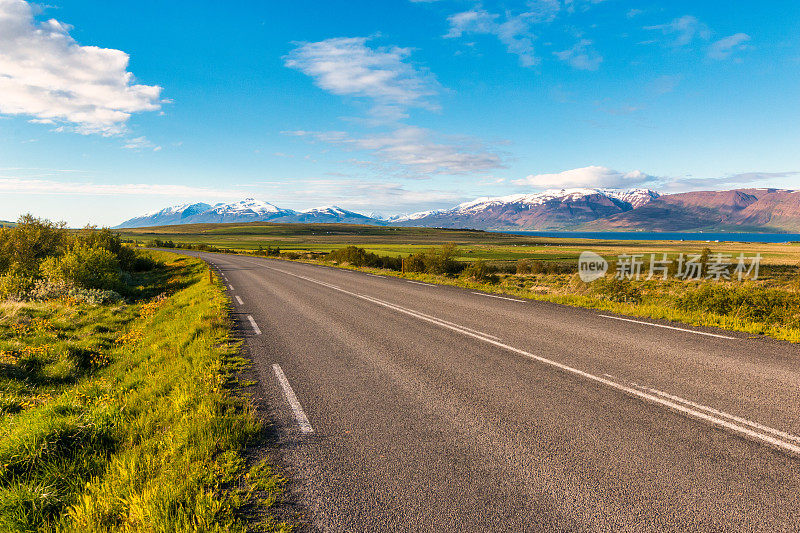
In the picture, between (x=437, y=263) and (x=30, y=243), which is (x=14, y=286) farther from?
(x=437, y=263)

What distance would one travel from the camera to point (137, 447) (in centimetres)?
399

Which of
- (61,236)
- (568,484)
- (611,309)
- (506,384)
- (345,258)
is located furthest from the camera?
(345,258)

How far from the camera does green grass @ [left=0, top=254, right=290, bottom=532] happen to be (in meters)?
2.99

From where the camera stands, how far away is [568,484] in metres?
3.21

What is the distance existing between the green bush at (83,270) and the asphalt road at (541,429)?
18.4 metres

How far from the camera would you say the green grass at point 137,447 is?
118 inches

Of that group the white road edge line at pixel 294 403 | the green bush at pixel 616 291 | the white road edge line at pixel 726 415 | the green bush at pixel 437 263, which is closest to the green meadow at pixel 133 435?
the white road edge line at pixel 294 403

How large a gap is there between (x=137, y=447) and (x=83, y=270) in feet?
73.0

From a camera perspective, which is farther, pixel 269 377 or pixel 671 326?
pixel 671 326

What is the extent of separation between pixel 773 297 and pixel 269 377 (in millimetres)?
11954

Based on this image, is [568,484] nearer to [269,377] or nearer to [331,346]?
→ [269,377]

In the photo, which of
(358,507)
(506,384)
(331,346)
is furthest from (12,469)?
(506,384)

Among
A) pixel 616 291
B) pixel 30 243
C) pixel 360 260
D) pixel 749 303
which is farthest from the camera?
pixel 360 260

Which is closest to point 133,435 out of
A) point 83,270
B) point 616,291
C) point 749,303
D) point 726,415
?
point 726,415
